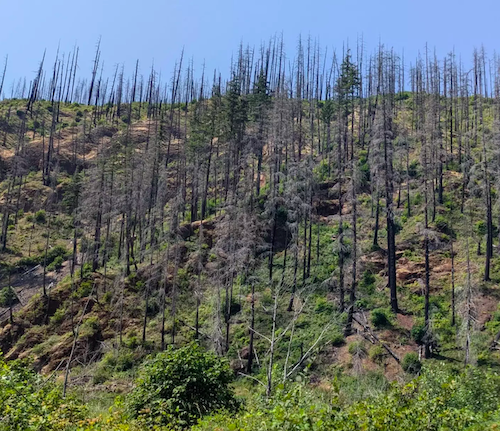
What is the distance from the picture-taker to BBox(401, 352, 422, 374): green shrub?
2830cm

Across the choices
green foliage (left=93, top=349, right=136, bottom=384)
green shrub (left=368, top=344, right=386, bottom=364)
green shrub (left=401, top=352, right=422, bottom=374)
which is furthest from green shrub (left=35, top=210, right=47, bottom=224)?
green shrub (left=401, top=352, right=422, bottom=374)

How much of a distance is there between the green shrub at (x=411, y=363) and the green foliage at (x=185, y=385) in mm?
18399

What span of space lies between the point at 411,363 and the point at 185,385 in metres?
20.6

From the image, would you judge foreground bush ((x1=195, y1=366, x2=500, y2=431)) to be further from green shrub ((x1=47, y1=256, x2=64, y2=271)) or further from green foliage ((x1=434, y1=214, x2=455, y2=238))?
green shrub ((x1=47, y1=256, x2=64, y2=271))

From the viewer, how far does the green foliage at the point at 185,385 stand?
1291cm

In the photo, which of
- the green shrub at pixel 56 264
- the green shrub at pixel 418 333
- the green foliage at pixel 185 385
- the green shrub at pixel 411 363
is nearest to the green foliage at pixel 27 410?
the green foliage at pixel 185 385

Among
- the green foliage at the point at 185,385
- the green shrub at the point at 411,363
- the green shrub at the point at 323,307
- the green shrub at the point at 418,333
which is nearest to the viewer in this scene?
the green foliage at the point at 185,385

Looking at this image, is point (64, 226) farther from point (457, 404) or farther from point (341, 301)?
point (457, 404)

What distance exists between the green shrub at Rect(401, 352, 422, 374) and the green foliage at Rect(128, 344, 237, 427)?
18.4 m

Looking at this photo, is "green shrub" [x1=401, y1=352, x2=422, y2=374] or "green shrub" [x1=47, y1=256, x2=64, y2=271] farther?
"green shrub" [x1=47, y1=256, x2=64, y2=271]

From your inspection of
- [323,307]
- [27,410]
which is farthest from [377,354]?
[27,410]

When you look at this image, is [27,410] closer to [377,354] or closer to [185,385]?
[185,385]

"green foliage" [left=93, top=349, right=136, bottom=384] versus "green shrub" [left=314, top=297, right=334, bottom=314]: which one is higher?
"green shrub" [left=314, top=297, right=334, bottom=314]

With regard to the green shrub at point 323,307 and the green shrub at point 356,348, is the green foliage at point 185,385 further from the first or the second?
the green shrub at point 323,307
